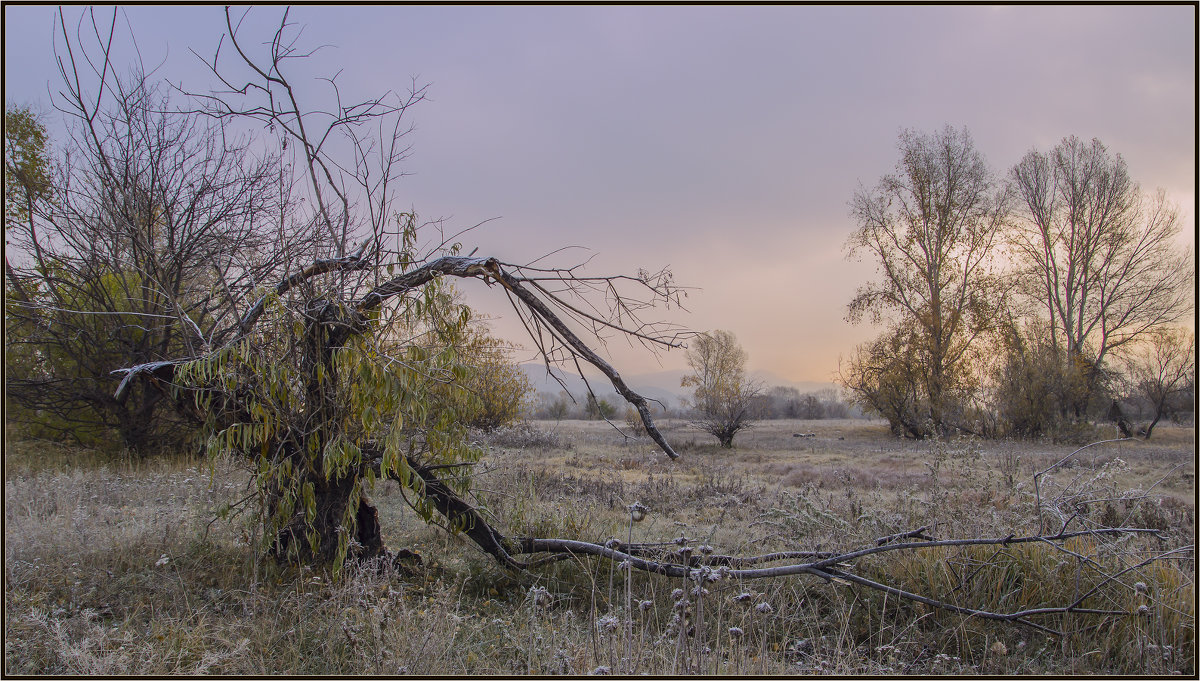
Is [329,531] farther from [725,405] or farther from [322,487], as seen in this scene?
[725,405]

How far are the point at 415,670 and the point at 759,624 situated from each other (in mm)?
2207

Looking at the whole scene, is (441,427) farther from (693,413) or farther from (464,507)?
(693,413)

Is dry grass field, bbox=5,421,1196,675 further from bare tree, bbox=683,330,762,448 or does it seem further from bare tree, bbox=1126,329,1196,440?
bare tree, bbox=1126,329,1196,440

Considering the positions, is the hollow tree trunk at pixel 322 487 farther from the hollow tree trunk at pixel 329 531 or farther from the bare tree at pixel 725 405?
the bare tree at pixel 725 405

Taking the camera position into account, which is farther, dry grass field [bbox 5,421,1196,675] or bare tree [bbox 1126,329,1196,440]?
bare tree [bbox 1126,329,1196,440]

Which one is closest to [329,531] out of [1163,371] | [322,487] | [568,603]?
[322,487]

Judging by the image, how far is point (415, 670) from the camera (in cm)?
285

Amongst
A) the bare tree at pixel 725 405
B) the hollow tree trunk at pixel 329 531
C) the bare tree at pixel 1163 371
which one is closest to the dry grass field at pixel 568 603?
the hollow tree trunk at pixel 329 531

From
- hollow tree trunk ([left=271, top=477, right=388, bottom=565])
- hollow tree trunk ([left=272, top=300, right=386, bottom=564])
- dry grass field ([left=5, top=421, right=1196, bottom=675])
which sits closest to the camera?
dry grass field ([left=5, top=421, right=1196, bottom=675])

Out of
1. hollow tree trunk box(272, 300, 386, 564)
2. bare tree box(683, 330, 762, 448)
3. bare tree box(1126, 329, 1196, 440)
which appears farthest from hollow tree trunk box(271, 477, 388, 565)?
bare tree box(1126, 329, 1196, 440)

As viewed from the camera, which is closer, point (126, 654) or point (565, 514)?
point (126, 654)

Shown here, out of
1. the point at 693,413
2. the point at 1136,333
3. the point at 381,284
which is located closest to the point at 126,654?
the point at 381,284

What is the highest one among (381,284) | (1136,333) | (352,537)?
(1136,333)

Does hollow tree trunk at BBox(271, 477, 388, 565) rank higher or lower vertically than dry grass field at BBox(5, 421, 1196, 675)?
higher
